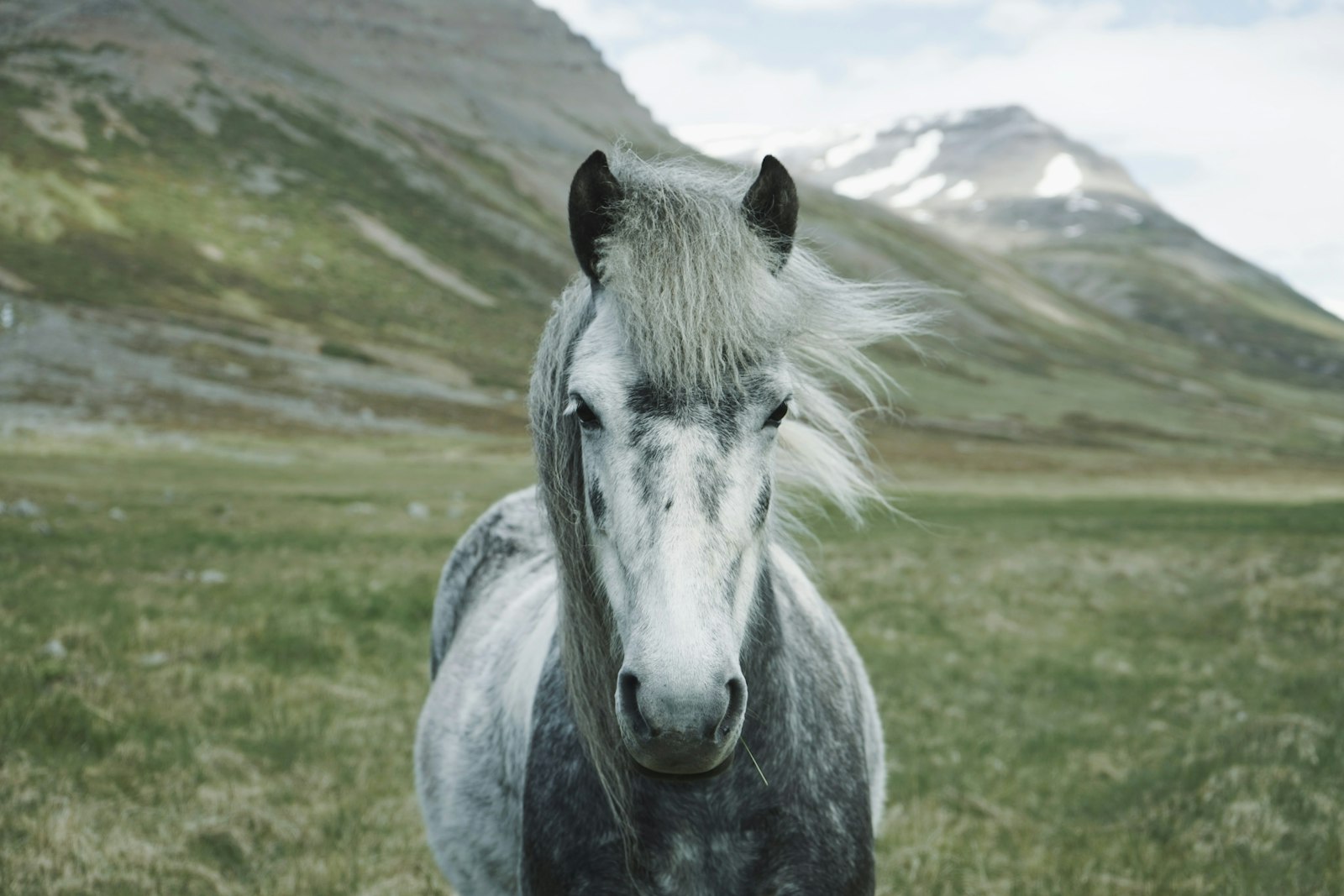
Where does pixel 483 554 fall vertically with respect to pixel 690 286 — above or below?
below

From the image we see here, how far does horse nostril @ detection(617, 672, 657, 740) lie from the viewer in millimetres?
2678

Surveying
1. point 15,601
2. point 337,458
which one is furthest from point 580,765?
point 337,458

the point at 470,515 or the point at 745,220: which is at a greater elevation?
the point at 745,220

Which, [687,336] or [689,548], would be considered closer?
[689,548]

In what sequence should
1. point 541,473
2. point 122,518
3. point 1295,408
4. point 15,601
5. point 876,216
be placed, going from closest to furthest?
point 541,473, point 15,601, point 122,518, point 1295,408, point 876,216

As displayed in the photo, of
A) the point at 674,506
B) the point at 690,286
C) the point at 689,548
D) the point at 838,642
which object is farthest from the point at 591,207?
the point at 838,642

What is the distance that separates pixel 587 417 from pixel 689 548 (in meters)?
0.62

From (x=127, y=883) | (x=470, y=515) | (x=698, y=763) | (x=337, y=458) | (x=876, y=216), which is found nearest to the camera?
(x=698, y=763)

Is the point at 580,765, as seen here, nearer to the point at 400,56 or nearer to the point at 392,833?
the point at 392,833

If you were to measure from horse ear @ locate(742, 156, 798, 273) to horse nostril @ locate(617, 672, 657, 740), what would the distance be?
1.55 m

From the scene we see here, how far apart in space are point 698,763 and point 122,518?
20.0m

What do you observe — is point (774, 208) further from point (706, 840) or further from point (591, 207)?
point (706, 840)

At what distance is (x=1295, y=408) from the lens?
139625 mm

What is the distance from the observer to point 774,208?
343cm
